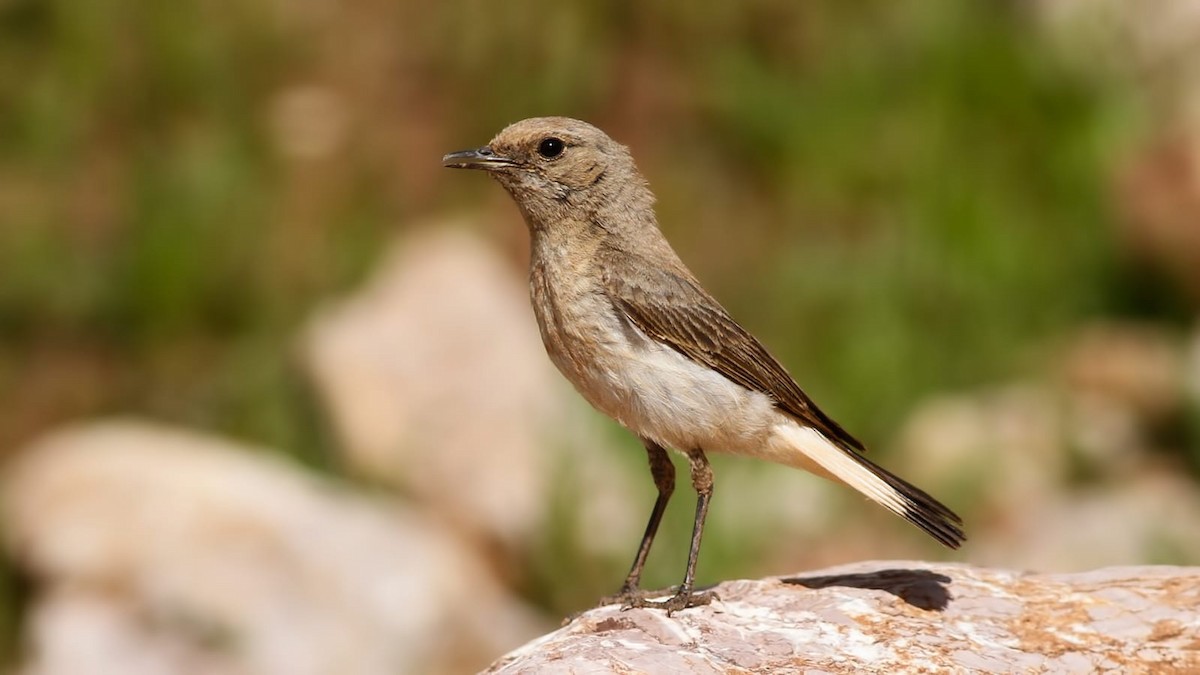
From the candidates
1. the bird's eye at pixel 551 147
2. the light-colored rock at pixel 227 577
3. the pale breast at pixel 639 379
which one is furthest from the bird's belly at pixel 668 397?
the light-colored rock at pixel 227 577

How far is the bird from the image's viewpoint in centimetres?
611

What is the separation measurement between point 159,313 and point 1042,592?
859 cm

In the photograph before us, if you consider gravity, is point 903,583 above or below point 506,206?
below

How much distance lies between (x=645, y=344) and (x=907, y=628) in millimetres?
1385

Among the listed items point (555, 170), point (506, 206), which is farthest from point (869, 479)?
point (506, 206)

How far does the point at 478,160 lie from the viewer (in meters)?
6.51

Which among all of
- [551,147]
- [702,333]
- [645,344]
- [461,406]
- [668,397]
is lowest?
[668,397]

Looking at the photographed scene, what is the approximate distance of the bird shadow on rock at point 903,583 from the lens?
5859 millimetres

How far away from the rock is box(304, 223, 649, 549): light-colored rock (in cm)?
451

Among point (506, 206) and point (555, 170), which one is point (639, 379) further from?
point (506, 206)

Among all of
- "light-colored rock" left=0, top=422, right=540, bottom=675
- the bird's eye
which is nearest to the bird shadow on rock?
the bird's eye

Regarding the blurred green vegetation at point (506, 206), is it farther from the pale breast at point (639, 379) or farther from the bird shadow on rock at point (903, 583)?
the bird shadow on rock at point (903, 583)

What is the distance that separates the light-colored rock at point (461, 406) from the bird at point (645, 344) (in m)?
4.04

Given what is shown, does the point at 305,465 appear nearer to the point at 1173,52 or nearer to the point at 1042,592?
the point at 1042,592
